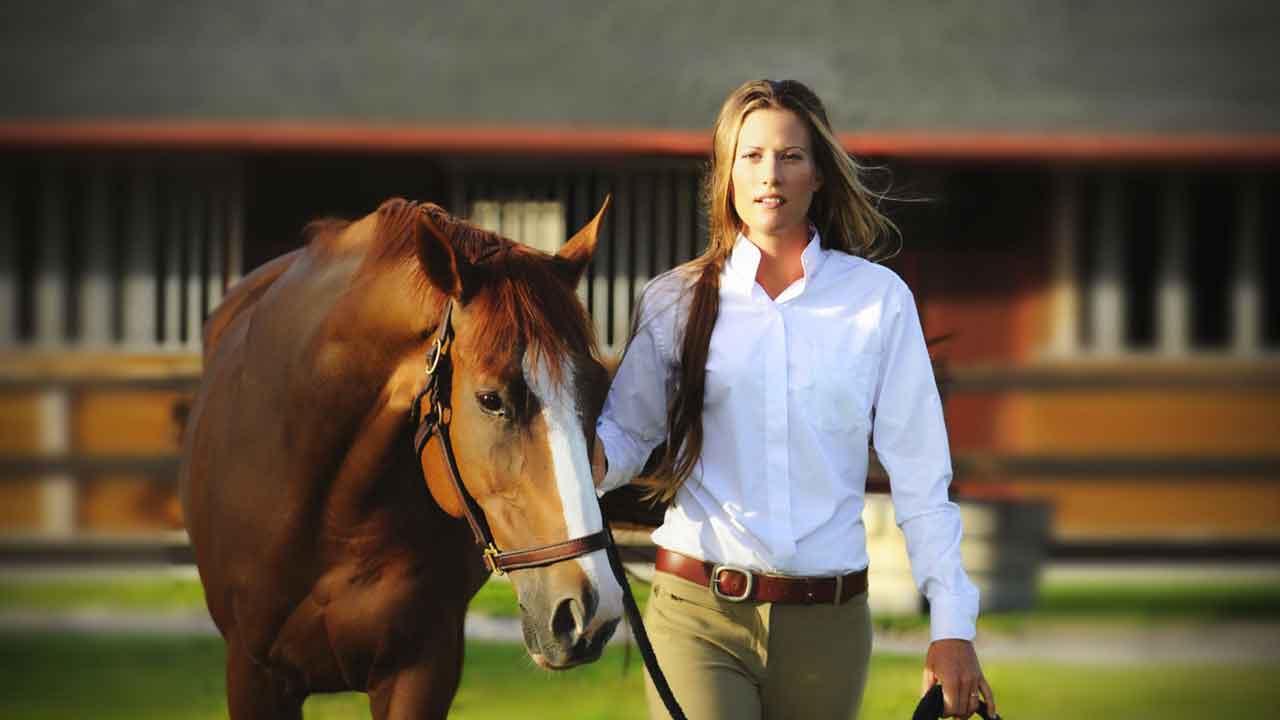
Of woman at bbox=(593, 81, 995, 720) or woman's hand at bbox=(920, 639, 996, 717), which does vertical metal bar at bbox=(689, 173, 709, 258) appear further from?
woman's hand at bbox=(920, 639, 996, 717)

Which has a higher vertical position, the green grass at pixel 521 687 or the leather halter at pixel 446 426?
the leather halter at pixel 446 426

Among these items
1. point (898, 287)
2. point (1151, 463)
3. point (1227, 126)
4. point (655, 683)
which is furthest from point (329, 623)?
point (1227, 126)

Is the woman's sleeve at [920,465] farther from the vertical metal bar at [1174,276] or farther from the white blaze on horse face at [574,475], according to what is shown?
the vertical metal bar at [1174,276]

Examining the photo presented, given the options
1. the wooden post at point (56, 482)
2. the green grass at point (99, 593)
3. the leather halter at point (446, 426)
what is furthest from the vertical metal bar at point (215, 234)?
the leather halter at point (446, 426)

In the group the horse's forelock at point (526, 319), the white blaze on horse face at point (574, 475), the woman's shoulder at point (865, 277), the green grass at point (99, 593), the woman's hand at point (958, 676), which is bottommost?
the green grass at point (99, 593)

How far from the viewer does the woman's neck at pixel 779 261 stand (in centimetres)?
236

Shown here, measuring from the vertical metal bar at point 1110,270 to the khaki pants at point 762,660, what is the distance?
732cm

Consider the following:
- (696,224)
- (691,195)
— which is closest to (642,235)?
(696,224)

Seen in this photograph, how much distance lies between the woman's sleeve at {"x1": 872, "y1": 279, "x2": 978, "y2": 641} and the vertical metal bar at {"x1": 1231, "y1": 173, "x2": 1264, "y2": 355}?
7548 mm

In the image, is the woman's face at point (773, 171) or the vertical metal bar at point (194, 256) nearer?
the woman's face at point (773, 171)

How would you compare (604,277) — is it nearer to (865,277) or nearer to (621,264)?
(621,264)

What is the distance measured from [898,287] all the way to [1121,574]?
650 centimetres

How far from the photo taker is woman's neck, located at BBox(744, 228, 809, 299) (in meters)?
2.36

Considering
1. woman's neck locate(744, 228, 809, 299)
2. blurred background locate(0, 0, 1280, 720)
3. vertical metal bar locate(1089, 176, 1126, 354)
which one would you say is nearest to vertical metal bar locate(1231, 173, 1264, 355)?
blurred background locate(0, 0, 1280, 720)
